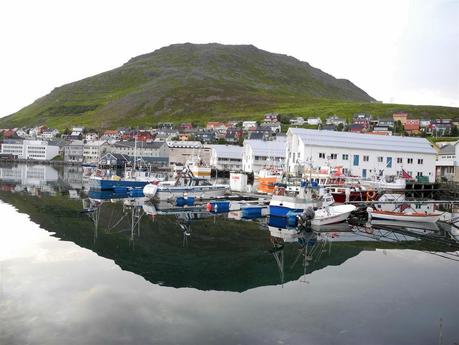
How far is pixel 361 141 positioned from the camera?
57906mm

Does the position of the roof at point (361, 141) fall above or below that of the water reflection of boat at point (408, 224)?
above

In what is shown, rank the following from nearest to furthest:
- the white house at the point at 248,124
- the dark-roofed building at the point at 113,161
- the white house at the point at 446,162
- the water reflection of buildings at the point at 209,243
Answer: the water reflection of buildings at the point at 209,243 → the white house at the point at 446,162 → the dark-roofed building at the point at 113,161 → the white house at the point at 248,124

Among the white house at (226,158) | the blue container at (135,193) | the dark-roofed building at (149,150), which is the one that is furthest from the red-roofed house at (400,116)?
the blue container at (135,193)

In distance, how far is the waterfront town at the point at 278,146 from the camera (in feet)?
184

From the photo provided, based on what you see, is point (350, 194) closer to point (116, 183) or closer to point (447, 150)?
point (116, 183)

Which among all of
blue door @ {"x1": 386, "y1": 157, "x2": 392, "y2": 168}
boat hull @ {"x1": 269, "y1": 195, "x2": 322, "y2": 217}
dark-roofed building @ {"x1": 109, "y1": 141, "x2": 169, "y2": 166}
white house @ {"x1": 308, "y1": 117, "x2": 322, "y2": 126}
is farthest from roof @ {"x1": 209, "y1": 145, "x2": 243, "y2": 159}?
boat hull @ {"x1": 269, "y1": 195, "x2": 322, "y2": 217}

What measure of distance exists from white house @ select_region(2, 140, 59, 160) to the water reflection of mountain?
10743 centimetres

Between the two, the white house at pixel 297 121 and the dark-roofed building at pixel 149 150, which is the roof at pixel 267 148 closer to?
the dark-roofed building at pixel 149 150

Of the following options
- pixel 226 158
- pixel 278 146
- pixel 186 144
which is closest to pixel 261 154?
pixel 278 146

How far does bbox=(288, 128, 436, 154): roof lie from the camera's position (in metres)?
55.5

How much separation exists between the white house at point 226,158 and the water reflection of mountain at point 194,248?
182 feet

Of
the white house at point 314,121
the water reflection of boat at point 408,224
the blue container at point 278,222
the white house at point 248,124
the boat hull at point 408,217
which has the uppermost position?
the white house at point 314,121

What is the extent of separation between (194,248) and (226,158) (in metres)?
66.4

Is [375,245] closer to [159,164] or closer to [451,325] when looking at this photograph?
[451,325]
